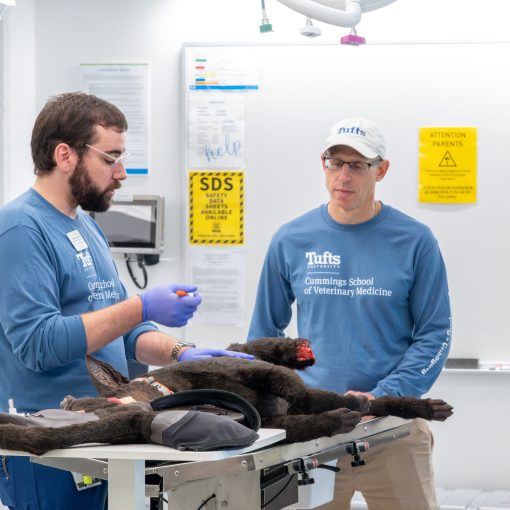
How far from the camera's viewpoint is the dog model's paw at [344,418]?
77.1 inches

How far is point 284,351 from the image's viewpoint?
2.32 meters

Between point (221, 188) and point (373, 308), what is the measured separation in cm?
178

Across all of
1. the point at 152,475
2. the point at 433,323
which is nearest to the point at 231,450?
the point at 152,475

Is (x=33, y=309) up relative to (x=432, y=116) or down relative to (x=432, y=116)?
down

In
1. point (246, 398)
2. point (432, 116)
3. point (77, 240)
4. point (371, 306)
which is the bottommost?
point (246, 398)

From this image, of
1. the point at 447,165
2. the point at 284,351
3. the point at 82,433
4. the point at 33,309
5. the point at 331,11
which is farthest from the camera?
the point at 447,165

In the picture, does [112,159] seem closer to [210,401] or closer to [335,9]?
[335,9]

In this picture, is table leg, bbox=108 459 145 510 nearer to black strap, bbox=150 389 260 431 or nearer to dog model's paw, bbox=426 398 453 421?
black strap, bbox=150 389 260 431

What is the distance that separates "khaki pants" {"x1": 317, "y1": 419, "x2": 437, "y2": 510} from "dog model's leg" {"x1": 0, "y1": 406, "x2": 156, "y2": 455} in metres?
1.16

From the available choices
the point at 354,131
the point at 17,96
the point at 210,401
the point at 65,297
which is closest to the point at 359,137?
the point at 354,131

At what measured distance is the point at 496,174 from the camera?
4.34 metres

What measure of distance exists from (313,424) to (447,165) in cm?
261

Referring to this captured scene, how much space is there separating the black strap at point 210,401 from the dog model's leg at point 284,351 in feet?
1.42

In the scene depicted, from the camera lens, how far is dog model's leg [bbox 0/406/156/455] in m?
1.72
